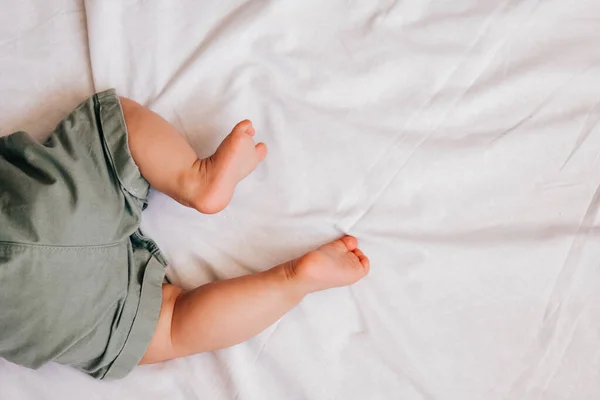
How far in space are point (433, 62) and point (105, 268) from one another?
0.51 meters

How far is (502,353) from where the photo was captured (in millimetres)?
768

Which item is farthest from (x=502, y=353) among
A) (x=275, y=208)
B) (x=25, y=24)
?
(x=25, y=24)

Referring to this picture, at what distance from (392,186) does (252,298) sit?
0.24 metres

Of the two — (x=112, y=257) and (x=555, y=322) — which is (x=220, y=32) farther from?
(x=555, y=322)

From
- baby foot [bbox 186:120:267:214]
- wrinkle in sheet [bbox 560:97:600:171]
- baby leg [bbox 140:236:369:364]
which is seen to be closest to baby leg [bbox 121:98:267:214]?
baby foot [bbox 186:120:267:214]

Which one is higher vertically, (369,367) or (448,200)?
(448,200)

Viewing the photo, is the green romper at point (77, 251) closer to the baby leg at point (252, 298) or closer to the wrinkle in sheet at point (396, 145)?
the baby leg at point (252, 298)

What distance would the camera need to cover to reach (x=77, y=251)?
0.76 metres

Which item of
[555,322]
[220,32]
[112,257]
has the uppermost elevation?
[220,32]

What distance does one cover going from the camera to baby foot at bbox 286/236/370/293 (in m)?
0.76

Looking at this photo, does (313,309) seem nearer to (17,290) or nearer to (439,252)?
(439,252)

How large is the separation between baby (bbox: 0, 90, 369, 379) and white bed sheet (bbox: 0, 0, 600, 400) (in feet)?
0.15

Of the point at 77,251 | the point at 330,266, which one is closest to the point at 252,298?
the point at 330,266

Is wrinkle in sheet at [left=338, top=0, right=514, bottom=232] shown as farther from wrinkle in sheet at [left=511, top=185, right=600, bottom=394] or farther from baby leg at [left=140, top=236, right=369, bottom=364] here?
wrinkle in sheet at [left=511, top=185, right=600, bottom=394]
